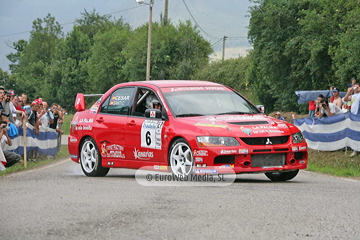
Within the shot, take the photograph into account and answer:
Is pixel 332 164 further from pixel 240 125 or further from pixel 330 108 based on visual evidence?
pixel 240 125

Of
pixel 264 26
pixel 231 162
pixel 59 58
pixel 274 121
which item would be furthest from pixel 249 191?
pixel 59 58

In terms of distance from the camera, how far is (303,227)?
21.1 feet

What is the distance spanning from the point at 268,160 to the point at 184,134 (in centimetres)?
129

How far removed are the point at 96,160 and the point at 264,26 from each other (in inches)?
1343

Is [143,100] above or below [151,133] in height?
above

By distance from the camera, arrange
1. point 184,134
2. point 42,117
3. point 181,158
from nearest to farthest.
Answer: point 184,134
point 181,158
point 42,117

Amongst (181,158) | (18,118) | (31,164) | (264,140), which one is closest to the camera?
(264,140)

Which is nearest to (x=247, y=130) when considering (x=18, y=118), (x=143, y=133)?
(x=143, y=133)

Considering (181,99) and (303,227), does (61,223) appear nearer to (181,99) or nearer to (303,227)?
(303,227)

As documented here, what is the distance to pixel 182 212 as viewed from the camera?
23.8 ft

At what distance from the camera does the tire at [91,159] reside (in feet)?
40.7

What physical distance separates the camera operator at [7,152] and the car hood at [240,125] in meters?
5.51

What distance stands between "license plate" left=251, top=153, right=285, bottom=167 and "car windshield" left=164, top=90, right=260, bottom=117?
118 cm

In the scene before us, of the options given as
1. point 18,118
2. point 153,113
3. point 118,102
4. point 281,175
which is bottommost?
point 281,175
